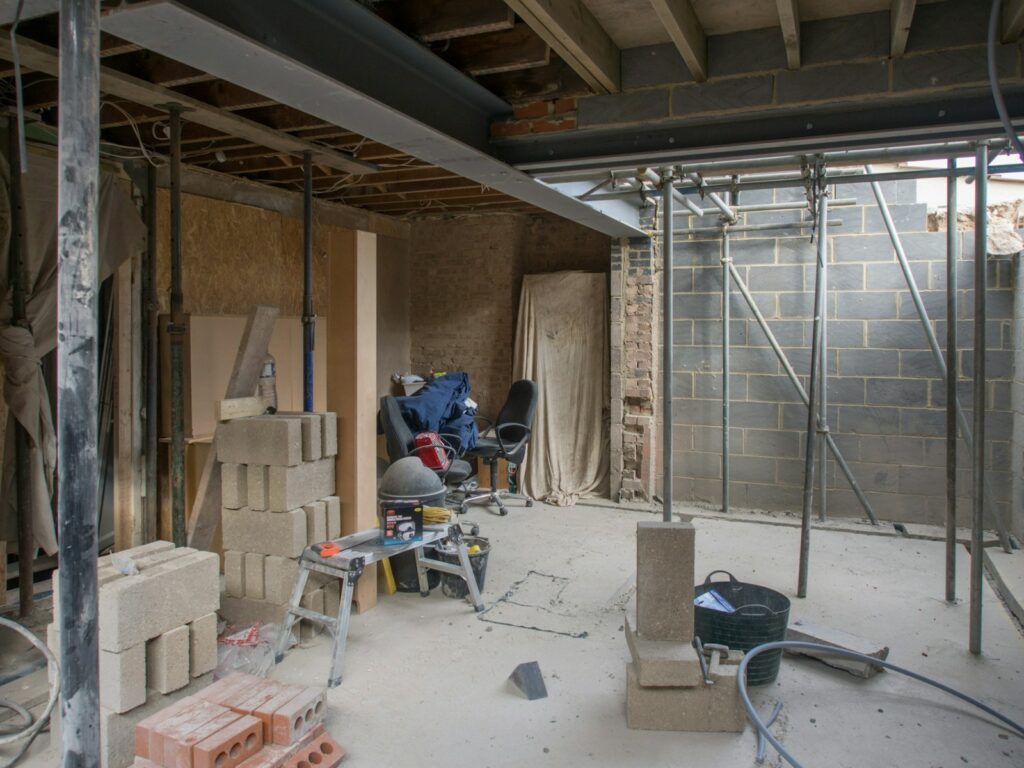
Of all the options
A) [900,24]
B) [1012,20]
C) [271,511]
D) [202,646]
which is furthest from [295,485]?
[1012,20]

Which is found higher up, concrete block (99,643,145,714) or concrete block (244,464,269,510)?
concrete block (244,464,269,510)

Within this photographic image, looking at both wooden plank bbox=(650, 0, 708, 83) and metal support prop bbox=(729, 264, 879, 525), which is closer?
wooden plank bbox=(650, 0, 708, 83)

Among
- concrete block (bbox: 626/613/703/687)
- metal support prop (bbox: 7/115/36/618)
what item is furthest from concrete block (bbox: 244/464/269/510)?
concrete block (bbox: 626/613/703/687)

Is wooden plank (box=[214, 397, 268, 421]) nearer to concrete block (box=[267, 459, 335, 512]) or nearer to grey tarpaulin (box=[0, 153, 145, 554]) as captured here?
concrete block (box=[267, 459, 335, 512])

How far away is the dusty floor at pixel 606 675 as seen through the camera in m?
2.64

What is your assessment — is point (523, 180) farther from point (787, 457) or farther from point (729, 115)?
point (787, 457)

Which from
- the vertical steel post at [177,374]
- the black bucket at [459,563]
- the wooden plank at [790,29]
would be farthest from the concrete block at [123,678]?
the wooden plank at [790,29]

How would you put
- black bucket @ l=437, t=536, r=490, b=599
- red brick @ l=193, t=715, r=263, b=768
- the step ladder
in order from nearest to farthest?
red brick @ l=193, t=715, r=263, b=768 < the step ladder < black bucket @ l=437, t=536, r=490, b=599

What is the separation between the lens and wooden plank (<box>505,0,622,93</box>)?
239cm

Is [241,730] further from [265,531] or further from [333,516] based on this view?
[333,516]

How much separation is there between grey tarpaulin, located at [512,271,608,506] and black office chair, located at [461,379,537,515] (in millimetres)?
299

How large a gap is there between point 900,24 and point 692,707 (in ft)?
8.17

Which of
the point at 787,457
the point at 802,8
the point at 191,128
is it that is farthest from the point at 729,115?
the point at 787,457

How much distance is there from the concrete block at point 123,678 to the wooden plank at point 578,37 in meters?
2.48
